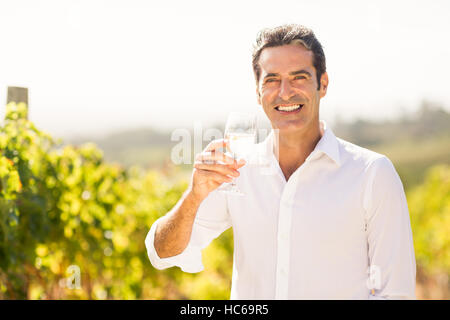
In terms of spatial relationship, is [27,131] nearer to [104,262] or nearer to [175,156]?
[175,156]

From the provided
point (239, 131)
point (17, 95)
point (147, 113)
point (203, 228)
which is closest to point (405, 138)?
point (147, 113)

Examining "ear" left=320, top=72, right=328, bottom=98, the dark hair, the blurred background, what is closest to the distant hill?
the blurred background

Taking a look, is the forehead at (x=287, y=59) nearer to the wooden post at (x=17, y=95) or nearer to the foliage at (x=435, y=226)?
the wooden post at (x=17, y=95)

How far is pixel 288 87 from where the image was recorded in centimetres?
217

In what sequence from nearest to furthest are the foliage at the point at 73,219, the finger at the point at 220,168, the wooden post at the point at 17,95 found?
1. the finger at the point at 220,168
2. the foliage at the point at 73,219
3. the wooden post at the point at 17,95

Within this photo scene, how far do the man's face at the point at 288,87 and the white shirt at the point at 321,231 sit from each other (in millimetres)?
160

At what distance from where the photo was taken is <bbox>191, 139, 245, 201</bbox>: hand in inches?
73.5

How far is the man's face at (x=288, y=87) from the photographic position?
218 centimetres

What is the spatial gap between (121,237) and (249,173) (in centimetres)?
248

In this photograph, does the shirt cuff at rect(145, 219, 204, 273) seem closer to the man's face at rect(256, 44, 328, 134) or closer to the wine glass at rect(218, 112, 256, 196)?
the wine glass at rect(218, 112, 256, 196)

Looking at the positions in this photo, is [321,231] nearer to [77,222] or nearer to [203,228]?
[203,228]

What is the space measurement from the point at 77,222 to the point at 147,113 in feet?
64.9

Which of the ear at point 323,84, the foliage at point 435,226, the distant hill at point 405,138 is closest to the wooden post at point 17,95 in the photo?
the ear at point 323,84
